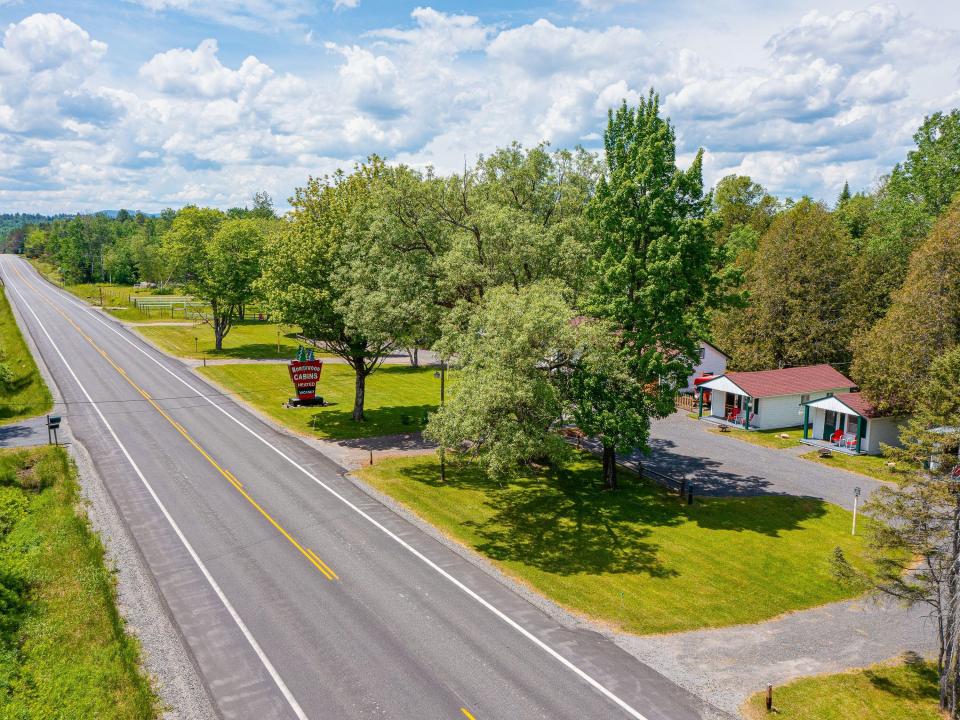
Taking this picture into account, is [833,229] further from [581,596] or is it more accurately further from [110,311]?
[110,311]

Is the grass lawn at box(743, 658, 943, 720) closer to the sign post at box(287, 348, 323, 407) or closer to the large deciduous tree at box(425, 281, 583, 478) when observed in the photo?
the large deciduous tree at box(425, 281, 583, 478)

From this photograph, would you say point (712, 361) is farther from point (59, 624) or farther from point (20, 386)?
point (20, 386)

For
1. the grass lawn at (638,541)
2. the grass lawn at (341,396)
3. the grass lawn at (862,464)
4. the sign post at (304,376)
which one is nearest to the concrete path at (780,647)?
the grass lawn at (638,541)

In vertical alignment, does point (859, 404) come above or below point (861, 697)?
above

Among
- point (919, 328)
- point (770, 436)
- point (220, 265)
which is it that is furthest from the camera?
point (220, 265)

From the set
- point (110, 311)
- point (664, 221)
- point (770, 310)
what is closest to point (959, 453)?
point (664, 221)

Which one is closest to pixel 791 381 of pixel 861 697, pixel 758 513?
pixel 758 513

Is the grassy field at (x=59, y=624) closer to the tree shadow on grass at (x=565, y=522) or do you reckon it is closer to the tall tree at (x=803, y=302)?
the tree shadow on grass at (x=565, y=522)
